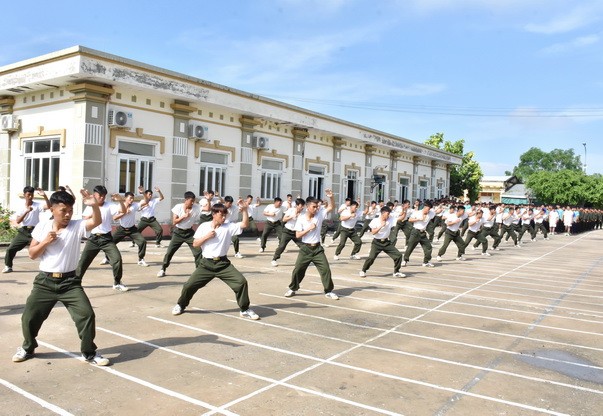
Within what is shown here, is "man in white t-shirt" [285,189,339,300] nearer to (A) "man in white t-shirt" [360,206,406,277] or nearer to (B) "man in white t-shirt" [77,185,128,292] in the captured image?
(A) "man in white t-shirt" [360,206,406,277]

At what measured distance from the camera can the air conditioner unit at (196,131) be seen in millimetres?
17641

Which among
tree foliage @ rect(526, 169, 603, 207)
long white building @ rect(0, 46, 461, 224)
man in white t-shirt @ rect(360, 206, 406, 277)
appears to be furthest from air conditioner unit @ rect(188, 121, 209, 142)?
tree foliage @ rect(526, 169, 603, 207)

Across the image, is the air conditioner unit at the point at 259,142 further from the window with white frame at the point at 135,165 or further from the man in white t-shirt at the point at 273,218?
the man in white t-shirt at the point at 273,218

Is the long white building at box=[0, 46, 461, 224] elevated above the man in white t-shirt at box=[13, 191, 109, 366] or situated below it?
above

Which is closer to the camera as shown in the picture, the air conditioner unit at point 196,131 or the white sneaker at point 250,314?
the white sneaker at point 250,314

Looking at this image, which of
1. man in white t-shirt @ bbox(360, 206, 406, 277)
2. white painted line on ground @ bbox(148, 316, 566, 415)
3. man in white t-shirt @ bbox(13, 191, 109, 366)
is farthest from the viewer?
man in white t-shirt @ bbox(360, 206, 406, 277)

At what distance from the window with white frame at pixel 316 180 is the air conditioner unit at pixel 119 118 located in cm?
994

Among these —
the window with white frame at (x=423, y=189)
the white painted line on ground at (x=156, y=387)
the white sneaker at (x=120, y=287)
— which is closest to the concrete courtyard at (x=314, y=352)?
the white painted line on ground at (x=156, y=387)

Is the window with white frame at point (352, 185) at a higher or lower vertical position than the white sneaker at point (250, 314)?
higher

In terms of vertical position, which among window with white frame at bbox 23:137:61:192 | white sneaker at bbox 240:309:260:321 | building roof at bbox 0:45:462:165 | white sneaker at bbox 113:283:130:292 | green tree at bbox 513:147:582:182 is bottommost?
white sneaker at bbox 240:309:260:321

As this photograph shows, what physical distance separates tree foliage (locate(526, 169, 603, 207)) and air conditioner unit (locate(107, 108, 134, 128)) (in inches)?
1669

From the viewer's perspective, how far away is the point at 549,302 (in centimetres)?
910

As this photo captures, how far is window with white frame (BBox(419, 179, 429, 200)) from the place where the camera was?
34822mm

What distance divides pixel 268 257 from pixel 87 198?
27.1 ft
